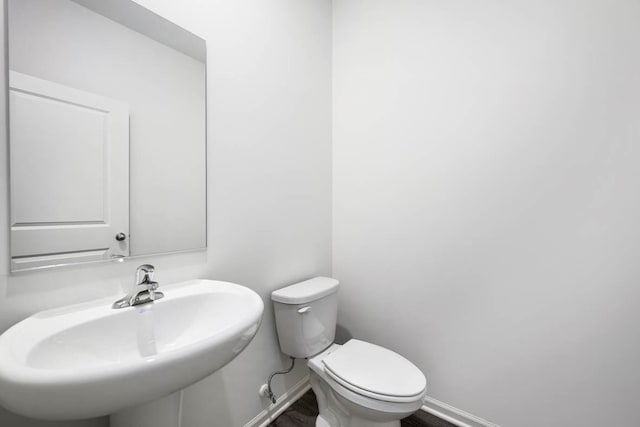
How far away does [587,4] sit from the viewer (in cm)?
102

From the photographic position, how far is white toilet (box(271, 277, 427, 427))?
99 centimetres

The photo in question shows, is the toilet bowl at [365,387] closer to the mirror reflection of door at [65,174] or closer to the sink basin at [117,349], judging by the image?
the sink basin at [117,349]

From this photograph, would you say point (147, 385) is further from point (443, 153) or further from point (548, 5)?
point (548, 5)

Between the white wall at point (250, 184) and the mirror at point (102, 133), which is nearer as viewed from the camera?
the mirror at point (102, 133)

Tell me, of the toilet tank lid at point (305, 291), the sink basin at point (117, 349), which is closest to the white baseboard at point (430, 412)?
the toilet tank lid at point (305, 291)

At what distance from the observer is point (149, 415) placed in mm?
703

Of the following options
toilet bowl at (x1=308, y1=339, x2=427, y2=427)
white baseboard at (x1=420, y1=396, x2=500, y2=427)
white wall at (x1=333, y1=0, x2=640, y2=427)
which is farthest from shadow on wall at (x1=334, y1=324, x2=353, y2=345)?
white baseboard at (x1=420, y1=396, x2=500, y2=427)

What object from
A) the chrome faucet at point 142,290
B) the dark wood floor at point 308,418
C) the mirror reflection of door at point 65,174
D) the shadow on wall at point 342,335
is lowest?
the dark wood floor at point 308,418

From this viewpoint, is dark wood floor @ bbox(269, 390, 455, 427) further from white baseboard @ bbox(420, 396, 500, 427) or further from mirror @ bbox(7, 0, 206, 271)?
mirror @ bbox(7, 0, 206, 271)

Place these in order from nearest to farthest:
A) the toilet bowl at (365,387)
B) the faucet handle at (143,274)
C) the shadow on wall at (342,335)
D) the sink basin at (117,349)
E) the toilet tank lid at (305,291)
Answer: the sink basin at (117,349) < the faucet handle at (143,274) < the toilet bowl at (365,387) < the toilet tank lid at (305,291) < the shadow on wall at (342,335)

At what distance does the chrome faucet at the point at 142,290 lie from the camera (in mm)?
775

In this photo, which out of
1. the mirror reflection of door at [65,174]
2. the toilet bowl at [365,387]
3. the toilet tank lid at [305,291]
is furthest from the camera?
the toilet tank lid at [305,291]

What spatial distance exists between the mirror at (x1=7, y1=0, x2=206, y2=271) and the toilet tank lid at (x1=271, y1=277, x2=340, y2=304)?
454 millimetres

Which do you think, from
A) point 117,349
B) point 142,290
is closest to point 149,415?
point 117,349
